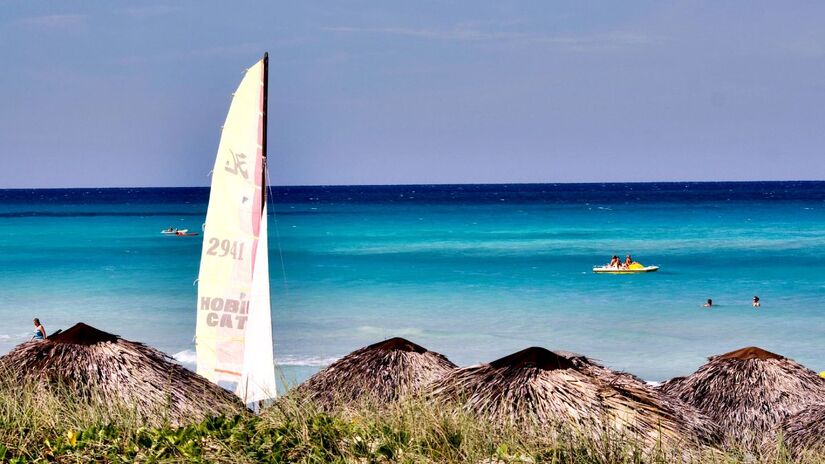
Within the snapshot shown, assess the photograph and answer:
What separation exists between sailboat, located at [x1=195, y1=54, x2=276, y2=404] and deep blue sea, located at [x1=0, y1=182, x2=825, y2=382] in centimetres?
597

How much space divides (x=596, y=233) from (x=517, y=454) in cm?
7833

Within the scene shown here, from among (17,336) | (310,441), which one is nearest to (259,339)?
(310,441)

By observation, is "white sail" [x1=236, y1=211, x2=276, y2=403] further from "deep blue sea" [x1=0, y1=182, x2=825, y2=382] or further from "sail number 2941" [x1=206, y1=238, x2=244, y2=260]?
"deep blue sea" [x1=0, y1=182, x2=825, y2=382]

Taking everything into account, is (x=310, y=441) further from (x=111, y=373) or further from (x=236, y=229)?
(x=236, y=229)

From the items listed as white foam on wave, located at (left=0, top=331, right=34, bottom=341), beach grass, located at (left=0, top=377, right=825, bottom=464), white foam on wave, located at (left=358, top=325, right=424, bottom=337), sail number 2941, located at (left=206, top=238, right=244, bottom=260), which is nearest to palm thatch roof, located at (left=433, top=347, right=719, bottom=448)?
beach grass, located at (left=0, top=377, right=825, bottom=464)

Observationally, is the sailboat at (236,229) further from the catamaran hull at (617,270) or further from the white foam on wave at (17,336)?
the catamaran hull at (617,270)

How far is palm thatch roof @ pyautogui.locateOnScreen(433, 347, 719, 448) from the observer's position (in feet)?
29.9

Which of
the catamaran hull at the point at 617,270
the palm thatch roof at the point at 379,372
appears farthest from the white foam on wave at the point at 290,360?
the catamaran hull at the point at 617,270

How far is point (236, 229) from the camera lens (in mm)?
14000

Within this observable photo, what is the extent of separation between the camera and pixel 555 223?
330ft

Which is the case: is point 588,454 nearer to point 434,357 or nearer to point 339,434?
point 339,434

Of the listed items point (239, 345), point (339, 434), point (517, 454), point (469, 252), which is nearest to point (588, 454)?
point (517, 454)

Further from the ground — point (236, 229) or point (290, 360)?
point (236, 229)

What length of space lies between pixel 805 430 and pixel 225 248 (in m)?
7.36
